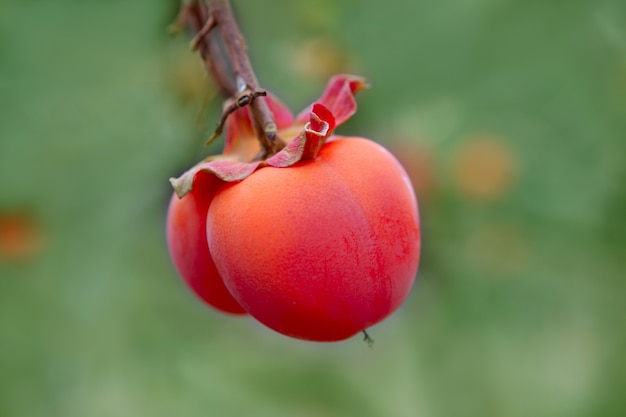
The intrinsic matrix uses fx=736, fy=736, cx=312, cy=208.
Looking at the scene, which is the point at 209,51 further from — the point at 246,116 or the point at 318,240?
the point at 318,240

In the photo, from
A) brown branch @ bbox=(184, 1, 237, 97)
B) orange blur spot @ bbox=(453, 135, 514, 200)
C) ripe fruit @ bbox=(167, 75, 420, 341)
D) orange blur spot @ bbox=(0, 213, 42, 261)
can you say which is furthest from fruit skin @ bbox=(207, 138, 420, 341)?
orange blur spot @ bbox=(453, 135, 514, 200)

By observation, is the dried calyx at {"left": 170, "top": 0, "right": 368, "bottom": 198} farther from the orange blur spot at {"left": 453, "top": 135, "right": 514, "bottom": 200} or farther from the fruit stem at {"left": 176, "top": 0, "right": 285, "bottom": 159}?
the orange blur spot at {"left": 453, "top": 135, "right": 514, "bottom": 200}

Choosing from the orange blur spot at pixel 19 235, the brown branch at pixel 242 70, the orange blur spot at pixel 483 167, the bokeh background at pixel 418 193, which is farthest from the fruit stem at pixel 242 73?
the orange blur spot at pixel 483 167

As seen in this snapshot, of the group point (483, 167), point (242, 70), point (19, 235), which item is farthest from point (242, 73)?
point (483, 167)

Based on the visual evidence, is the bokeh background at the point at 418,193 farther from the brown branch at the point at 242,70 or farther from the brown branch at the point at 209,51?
the brown branch at the point at 242,70

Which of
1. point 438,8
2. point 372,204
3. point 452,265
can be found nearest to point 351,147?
point 372,204

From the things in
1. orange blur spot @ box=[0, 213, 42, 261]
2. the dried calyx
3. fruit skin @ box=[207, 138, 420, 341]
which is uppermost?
orange blur spot @ box=[0, 213, 42, 261]
